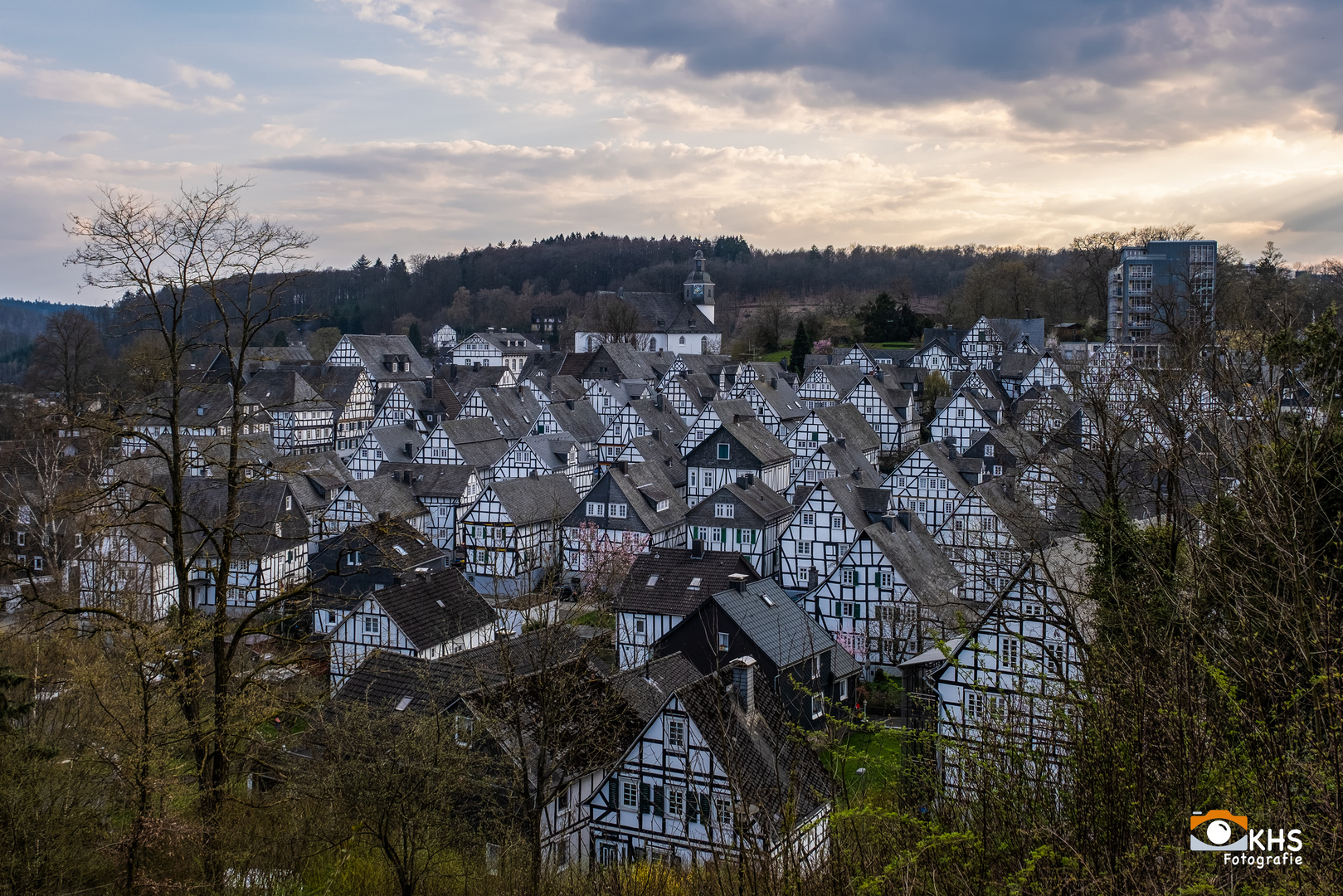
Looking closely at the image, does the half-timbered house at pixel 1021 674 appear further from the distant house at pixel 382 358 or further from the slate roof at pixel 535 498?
the distant house at pixel 382 358

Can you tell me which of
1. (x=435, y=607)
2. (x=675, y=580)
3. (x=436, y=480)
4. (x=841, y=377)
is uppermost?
(x=841, y=377)

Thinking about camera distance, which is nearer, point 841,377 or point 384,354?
point 841,377

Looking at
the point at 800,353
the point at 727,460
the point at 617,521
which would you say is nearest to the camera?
the point at 617,521

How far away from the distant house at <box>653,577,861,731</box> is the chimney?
4141 millimetres

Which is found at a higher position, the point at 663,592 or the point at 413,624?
the point at 663,592

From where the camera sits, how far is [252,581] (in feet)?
122

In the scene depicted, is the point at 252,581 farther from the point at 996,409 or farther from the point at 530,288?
the point at 530,288

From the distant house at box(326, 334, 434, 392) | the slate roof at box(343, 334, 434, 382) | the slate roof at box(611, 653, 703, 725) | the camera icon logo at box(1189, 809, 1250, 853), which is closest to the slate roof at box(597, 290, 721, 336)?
the slate roof at box(343, 334, 434, 382)

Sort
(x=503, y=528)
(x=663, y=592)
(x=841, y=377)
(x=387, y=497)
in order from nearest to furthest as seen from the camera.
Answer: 1. (x=663, y=592)
2. (x=503, y=528)
3. (x=387, y=497)
4. (x=841, y=377)

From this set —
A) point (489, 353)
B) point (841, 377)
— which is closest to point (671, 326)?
point (489, 353)

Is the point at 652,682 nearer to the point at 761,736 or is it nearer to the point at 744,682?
the point at 744,682

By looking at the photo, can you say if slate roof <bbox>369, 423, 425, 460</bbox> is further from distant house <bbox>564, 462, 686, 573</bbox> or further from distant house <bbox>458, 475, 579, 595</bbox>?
distant house <bbox>564, 462, 686, 573</bbox>

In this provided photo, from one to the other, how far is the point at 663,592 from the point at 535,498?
13772 mm

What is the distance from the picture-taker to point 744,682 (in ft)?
63.2
